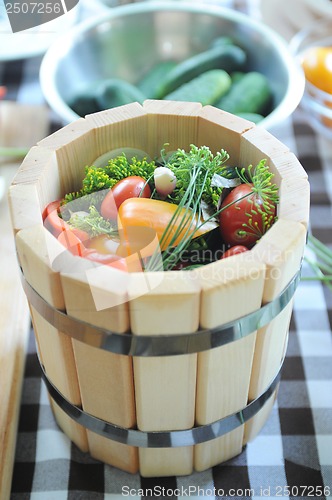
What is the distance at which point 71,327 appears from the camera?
28.2 inches

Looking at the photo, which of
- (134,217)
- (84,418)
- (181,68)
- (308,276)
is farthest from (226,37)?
(84,418)

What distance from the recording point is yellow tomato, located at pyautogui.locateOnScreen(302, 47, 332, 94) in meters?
1.30

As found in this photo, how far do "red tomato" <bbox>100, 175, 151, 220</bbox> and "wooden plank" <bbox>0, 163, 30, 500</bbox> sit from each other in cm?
30

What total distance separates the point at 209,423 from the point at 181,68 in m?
0.76

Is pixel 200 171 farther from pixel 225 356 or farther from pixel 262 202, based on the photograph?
pixel 225 356

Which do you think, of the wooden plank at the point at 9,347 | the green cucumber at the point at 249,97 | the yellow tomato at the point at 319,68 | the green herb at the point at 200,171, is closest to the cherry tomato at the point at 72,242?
the green herb at the point at 200,171

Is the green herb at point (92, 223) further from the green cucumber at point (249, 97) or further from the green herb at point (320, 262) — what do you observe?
the green cucumber at point (249, 97)

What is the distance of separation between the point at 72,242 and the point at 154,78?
73 cm

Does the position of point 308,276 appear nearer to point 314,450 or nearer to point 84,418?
point 314,450

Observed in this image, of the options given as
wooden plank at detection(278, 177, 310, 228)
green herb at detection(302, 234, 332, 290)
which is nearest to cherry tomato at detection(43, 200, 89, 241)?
wooden plank at detection(278, 177, 310, 228)

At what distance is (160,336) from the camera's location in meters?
0.69

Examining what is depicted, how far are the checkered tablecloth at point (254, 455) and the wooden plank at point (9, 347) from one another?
0.03m

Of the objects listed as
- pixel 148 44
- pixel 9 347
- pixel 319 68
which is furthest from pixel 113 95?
pixel 9 347

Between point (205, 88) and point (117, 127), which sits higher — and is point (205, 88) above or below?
below
